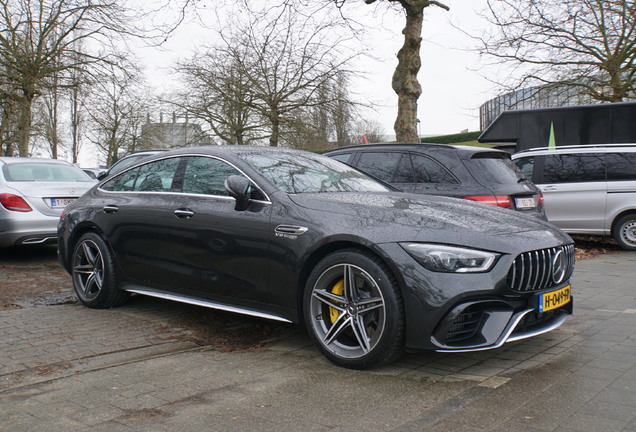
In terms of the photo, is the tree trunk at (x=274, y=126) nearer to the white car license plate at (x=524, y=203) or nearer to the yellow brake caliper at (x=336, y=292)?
the white car license plate at (x=524, y=203)

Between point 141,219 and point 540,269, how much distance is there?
3.27 metres

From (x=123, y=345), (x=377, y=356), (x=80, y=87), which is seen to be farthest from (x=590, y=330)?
(x=80, y=87)

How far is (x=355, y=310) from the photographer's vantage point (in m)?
3.86

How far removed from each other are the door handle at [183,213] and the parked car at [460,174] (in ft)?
9.87

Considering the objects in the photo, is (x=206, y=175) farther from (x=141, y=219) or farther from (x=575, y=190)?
(x=575, y=190)

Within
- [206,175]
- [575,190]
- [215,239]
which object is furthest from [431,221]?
[575,190]

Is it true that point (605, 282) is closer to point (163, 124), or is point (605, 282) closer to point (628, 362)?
point (628, 362)

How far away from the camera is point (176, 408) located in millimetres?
3287

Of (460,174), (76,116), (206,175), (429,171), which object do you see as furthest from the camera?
(76,116)

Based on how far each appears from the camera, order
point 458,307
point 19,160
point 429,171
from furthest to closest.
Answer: point 19,160
point 429,171
point 458,307

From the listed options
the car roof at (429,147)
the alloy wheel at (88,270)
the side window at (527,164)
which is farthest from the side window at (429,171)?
the side window at (527,164)

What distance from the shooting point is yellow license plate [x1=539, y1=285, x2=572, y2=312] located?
382 centimetres

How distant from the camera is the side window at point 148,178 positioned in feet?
17.5

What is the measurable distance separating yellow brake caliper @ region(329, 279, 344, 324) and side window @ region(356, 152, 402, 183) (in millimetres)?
3545
